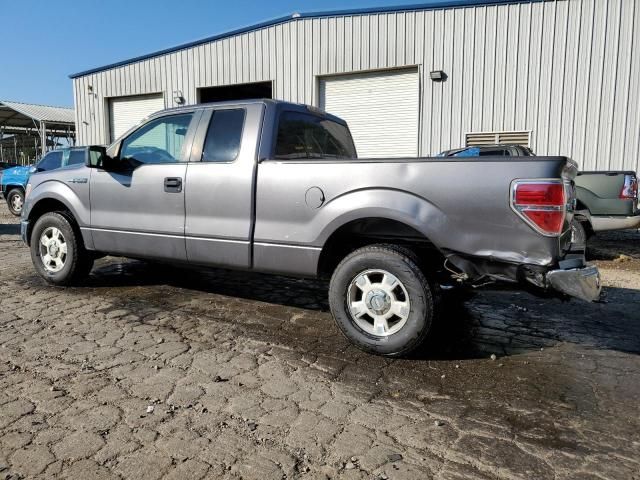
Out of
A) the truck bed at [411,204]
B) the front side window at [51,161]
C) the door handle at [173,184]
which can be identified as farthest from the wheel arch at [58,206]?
the front side window at [51,161]

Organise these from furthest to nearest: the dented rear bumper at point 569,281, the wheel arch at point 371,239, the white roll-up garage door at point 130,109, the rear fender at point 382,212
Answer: the white roll-up garage door at point 130,109 → the wheel arch at point 371,239 → the rear fender at point 382,212 → the dented rear bumper at point 569,281

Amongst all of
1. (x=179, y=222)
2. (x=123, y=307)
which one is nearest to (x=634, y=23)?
(x=179, y=222)

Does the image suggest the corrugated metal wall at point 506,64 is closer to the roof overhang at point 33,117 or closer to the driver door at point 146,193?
the driver door at point 146,193

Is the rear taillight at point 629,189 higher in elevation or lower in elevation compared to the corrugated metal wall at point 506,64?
lower

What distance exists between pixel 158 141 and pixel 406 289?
2941mm

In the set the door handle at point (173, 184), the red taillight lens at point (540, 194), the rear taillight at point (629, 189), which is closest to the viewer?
the red taillight lens at point (540, 194)

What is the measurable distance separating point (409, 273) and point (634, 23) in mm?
10543

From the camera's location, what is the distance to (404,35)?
494 inches

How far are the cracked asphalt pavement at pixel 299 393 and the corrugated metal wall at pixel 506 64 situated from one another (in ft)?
24.8

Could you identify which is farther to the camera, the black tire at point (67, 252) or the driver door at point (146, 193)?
the black tire at point (67, 252)

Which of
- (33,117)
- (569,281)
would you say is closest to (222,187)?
(569,281)

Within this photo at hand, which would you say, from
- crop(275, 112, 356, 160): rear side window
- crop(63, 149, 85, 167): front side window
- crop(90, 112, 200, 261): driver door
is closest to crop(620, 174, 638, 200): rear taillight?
crop(275, 112, 356, 160): rear side window

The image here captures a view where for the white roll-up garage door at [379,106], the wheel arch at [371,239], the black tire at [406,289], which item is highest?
the white roll-up garage door at [379,106]

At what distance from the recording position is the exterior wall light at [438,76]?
12227mm
